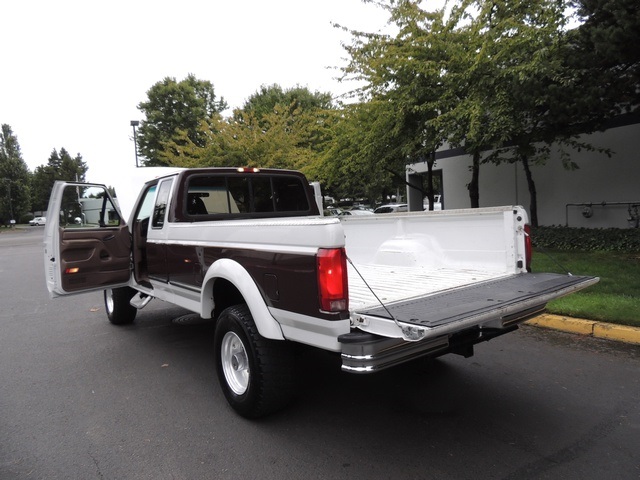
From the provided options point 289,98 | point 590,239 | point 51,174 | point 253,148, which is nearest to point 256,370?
point 590,239

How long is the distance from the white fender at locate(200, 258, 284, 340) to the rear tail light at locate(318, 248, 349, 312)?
574 mm

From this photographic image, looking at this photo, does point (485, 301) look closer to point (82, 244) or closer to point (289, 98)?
point (82, 244)

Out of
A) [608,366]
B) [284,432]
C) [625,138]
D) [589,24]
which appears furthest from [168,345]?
[625,138]

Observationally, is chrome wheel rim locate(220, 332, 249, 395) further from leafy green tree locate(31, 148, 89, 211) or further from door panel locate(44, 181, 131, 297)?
leafy green tree locate(31, 148, 89, 211)

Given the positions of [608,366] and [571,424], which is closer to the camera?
[571,424]

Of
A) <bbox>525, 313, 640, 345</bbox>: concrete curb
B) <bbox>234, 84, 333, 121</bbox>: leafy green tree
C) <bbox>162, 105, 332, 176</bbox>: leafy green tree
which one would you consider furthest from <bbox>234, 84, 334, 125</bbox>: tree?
<bbox>525, 313, 640, 345</bbox>: concrete curb

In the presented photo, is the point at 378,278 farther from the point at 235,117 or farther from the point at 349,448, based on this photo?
the point at 235,117

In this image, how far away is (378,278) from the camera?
168 inches

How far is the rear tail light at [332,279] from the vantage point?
2605 mm

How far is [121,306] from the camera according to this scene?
6.48 metres

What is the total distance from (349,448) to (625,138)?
1253cm

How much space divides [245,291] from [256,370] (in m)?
0.58

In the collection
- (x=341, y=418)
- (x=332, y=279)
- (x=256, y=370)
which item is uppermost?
(x=332, y=279)

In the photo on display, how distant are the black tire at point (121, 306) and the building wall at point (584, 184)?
490 inches
